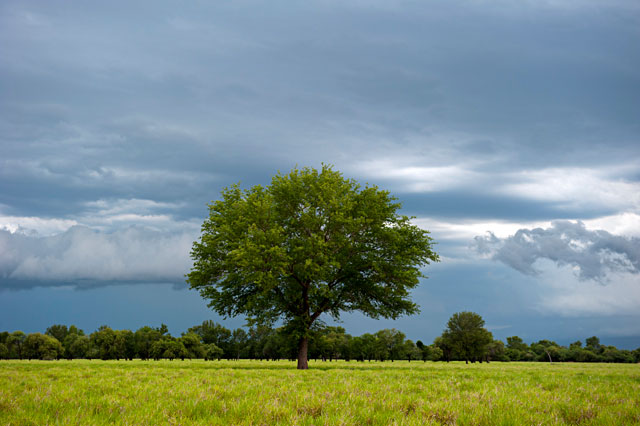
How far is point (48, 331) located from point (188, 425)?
206614 mm

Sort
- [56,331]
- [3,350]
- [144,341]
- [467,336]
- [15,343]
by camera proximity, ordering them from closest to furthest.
→ [467,336] < [144,341] < [3,350] < [15,343] < [56,331]

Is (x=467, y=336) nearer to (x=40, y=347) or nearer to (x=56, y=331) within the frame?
→ (x=40, y=347)

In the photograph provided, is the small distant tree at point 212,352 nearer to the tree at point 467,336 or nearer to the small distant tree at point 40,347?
the small distant tree at point 40,347

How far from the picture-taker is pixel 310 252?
113 feet

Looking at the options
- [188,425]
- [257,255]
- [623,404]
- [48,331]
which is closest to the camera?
Result: [188,425]

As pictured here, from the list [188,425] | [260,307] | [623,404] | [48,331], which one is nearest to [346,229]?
[260,307]

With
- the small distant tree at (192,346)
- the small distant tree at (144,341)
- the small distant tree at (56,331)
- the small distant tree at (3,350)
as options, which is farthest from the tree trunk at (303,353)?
the small distant tree at (56,331)

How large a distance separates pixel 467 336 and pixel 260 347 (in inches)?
2734

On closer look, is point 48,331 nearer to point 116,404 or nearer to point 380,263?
point 380,263

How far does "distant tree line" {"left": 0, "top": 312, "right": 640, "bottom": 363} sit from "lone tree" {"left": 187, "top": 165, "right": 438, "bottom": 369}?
5313 centimetres

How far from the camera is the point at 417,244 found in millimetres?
38844

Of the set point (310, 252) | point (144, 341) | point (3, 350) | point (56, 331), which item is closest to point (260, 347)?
point (144, 341)

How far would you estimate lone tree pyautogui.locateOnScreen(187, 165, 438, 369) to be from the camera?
115 feet

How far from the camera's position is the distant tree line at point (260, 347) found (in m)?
98.4
